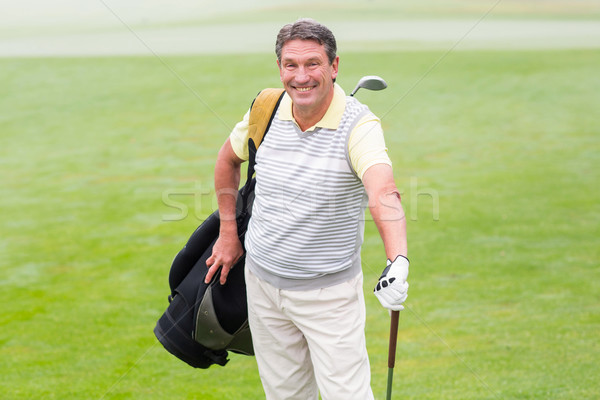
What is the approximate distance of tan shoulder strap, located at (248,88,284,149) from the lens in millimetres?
2742

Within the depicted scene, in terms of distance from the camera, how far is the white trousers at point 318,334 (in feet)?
8.63

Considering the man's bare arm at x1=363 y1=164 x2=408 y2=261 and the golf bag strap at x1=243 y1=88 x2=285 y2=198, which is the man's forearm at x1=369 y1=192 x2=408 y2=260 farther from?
the golf bag strap at x1=243 y1=88 x2=285 y2=198

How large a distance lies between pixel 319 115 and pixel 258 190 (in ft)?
1.27

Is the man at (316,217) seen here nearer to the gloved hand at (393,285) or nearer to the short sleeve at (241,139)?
the short sleeve at (241,139)

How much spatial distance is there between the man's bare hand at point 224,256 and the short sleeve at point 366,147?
80cm

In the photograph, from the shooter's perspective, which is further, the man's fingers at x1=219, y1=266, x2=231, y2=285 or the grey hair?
the man's fingers at x1=219, y1=266, x2=231, y2=285

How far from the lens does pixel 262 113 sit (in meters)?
2.75

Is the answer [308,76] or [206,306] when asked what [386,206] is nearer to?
[308,76]

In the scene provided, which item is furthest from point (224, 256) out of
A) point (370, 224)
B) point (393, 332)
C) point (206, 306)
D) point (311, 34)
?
point (370, 224)

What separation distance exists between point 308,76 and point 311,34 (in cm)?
14

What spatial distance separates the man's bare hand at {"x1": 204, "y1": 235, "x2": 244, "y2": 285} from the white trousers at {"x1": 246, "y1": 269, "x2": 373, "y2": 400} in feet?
0.61

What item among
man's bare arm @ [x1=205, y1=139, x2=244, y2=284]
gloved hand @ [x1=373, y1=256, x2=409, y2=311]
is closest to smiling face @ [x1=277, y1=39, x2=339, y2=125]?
man's bare arm @ [x1=205, y1=139, x2=244, y2=284]

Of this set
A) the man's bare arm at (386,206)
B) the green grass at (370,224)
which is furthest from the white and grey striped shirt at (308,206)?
the green grass at (370,224)

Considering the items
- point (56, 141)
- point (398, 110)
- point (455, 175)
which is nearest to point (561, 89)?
point (398, 110)
